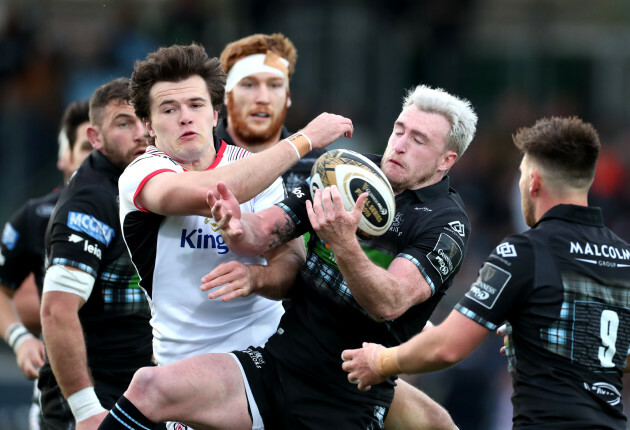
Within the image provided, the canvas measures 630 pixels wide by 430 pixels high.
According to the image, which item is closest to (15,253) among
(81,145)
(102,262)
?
(81,145)

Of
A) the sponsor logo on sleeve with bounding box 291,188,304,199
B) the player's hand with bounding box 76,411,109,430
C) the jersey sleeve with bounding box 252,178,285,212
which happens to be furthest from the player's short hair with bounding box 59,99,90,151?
the sponsor logo on sleeve with bounding box 291,188,304,199

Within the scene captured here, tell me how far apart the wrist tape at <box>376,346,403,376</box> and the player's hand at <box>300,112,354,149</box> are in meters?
1.18

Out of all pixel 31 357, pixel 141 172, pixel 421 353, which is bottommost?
pixel 31 357

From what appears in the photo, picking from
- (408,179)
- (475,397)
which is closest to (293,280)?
(408,179)

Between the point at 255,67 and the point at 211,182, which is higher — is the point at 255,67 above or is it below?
above

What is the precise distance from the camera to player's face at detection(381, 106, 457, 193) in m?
5.35

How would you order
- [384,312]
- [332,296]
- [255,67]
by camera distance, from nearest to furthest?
[384,312] < [332,296] < [255,67]

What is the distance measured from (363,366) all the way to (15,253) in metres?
3.60

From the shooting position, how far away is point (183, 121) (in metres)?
5.20

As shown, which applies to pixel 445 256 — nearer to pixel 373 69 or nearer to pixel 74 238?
pixel 74 238

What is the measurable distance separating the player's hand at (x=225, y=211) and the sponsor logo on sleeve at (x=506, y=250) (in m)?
1.26

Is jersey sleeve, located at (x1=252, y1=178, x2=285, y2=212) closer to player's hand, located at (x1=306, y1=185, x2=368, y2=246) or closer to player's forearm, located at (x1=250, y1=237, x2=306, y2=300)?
player's forearm, located at (x1=250, y1=237, x2=306, y2=300)

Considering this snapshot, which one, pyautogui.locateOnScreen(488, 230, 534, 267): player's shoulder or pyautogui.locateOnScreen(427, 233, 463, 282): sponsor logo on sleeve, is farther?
pyautogui.locateOnScreen(427, 233, 463, 282): sponsor logo on sleeve

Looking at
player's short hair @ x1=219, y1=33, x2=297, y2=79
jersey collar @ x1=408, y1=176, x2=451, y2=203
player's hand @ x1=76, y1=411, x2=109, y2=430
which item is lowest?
player's hand @ x1=76, y1=411, x2=109, y2=430
